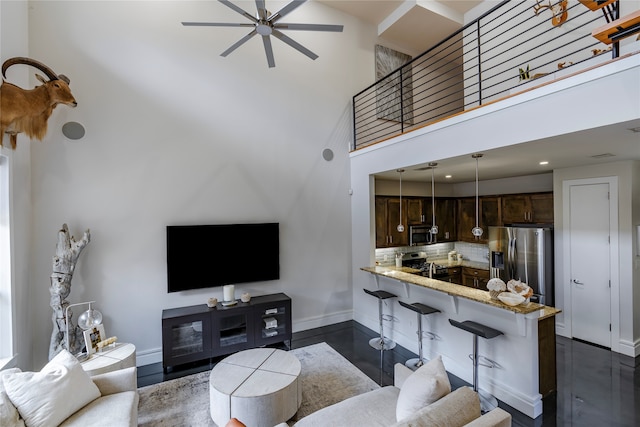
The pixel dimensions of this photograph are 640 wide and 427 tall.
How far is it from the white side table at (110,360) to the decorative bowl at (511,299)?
149 inches

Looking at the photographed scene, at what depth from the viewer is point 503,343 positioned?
3.14 m

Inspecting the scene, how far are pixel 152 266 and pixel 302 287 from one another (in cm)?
230

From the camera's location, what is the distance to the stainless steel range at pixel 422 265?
19.2ft

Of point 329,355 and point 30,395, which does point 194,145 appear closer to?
point 30,395

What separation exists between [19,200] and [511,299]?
5.18 metres

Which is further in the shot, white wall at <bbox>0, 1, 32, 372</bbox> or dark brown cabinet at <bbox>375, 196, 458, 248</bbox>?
dark brown cabinet at <bbox>375, 196, 458, 248</bbox>

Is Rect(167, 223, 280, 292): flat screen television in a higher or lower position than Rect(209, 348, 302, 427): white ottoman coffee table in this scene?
higher

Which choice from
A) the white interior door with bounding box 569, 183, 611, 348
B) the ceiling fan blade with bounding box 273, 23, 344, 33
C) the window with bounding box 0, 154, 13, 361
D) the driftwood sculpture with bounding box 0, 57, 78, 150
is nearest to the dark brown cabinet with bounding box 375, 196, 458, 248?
the white interior door with bounding box 569, 183, 611, 348

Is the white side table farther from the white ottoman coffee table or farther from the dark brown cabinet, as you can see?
the dark brown cabinet

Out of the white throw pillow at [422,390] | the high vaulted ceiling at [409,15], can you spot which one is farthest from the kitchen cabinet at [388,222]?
the white throw pillow at [422,390]

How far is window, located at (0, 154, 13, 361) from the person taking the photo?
2898 millimetres

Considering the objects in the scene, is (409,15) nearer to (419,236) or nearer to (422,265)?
(419,236)

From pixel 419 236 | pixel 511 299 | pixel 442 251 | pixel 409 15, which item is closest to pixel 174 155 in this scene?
pixel 511 299

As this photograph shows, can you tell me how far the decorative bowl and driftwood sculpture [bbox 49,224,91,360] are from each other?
4.56 m
